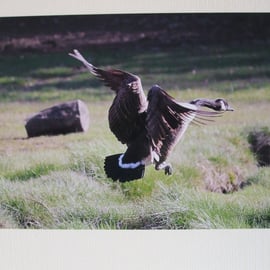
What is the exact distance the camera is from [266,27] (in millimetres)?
2352

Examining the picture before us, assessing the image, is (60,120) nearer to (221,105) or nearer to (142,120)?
(142,120)

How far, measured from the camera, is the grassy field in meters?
2.25

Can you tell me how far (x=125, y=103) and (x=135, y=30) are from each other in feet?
1.03

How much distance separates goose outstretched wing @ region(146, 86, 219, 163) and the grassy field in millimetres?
56

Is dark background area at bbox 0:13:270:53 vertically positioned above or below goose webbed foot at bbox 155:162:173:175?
above

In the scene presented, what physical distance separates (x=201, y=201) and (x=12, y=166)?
0.72 m

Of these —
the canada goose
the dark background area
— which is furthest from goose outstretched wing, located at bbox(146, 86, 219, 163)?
the dark background area

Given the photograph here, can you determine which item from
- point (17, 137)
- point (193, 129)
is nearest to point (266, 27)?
point (193, 129)

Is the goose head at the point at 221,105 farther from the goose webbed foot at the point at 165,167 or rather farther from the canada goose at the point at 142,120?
the goose webbed foot at the point at 165,167

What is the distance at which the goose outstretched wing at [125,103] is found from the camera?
2.21 metres

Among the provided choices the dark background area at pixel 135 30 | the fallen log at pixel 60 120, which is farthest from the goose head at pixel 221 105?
the fallen log at pixel 60 120

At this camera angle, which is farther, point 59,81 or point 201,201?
point 59,81

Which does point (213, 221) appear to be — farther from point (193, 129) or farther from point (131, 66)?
point (131, 66)

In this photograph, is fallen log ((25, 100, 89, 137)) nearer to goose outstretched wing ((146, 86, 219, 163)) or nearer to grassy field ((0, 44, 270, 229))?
grassy field ((0, 44, 270, 229))
